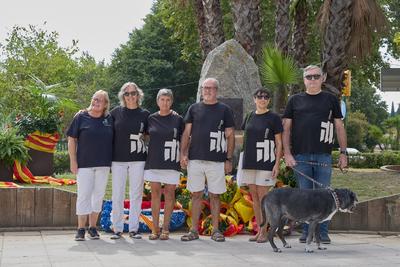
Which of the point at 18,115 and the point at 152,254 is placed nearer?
the point at 152,254

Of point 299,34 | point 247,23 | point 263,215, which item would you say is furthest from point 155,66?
point 263,215

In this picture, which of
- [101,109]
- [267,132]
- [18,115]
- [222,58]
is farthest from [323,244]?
[18,115]

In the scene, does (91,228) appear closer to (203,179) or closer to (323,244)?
(203,179)

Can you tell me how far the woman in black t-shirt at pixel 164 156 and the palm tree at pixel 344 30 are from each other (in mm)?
6448

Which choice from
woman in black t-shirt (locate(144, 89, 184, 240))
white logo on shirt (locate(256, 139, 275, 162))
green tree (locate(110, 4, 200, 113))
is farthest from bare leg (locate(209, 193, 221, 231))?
green tree (locate(110, 4, 200, 113))

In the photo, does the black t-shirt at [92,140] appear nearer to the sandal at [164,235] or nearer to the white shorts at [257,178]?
the sandal at [164,235]

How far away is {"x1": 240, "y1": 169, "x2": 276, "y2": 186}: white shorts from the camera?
719 cm

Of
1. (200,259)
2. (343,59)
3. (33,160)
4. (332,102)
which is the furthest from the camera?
(343,59)

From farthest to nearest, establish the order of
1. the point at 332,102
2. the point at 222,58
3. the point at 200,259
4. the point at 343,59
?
the point at 343,59 → the point at 222,58 → the point at 332,102 → the point at 200,259

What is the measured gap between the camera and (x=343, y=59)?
13266mm

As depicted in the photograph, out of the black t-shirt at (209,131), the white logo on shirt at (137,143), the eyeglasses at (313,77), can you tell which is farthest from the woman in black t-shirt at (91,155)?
the eyeglasses at (313,77)

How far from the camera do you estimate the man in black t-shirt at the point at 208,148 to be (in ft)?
23.8

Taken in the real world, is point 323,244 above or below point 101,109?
below

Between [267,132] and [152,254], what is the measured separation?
1.94 metres
